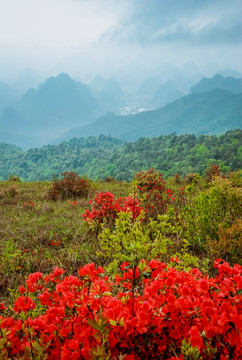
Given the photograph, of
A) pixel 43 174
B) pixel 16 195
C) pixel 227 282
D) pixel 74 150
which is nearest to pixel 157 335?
pixel 227 282

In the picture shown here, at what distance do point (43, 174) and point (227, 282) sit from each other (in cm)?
7655

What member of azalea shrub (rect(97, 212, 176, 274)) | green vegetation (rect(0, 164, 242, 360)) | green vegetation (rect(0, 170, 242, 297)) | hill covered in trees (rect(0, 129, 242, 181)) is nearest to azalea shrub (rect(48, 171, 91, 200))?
green vegetation (rect(0, 164, 242, 360))

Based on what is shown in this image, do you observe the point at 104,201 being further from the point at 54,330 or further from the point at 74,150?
the point at 74,150

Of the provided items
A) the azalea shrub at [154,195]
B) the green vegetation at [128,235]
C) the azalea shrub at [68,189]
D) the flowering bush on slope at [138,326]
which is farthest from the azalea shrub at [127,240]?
the azalea shrub at [68,189]

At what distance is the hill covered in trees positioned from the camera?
139 feet

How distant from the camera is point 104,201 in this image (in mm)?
4672

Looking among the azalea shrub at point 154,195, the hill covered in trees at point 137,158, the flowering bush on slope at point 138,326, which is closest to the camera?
the flowering bush on slope at point 138,326

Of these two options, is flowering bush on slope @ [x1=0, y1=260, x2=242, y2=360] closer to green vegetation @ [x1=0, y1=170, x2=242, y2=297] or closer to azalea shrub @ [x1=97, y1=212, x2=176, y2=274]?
azalea shrub @ [x1=97, y1=212, x2=176, y2=274]

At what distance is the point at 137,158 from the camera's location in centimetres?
6203

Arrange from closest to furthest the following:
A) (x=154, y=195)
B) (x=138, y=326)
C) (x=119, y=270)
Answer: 1. (x=138, y=326)
2. (x=119, y=270)
3. (x=154, y=195)

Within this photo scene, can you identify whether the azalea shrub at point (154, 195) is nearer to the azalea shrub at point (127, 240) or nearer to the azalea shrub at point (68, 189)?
the azalea shrub at point (127, 240)

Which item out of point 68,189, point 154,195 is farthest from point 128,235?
point 68,189

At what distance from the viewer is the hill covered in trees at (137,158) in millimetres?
42438

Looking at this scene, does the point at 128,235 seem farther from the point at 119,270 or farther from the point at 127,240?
the point at 119,270
